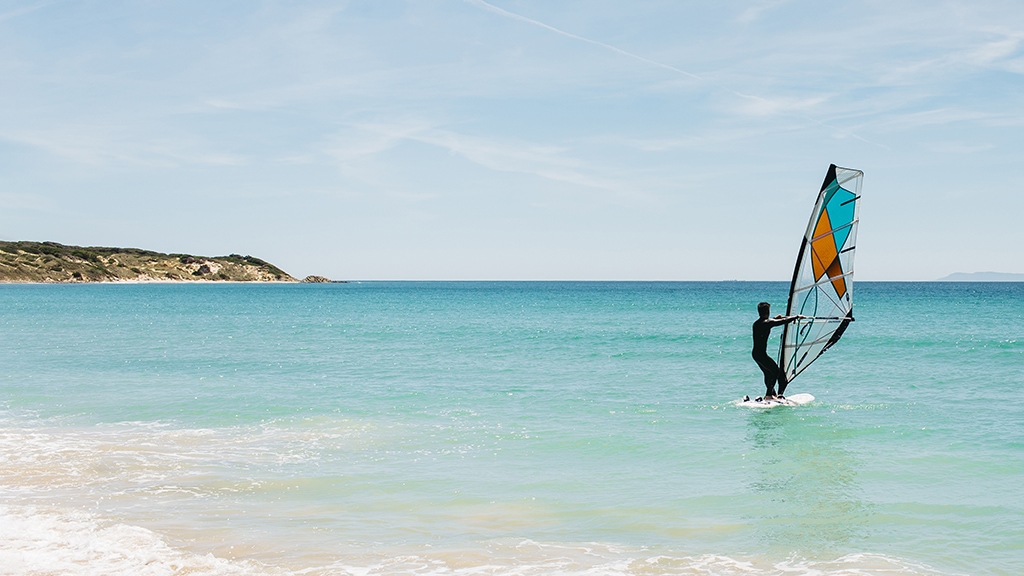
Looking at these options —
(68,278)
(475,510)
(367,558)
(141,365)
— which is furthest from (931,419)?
(68,278)

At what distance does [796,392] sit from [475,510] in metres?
A: 10.5

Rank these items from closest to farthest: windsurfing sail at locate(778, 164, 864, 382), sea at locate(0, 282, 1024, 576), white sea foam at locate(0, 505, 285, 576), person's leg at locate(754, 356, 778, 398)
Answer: white sea foam at locate(0, 505, 285, 576) < sea at locate(0, 282, 1024, 576) < windsurfing sail at locate(778, 164, 864, 382) < person's leg at locate(754, 356, 778, 398)

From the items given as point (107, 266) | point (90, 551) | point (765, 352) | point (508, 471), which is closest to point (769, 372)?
point (765, 352)

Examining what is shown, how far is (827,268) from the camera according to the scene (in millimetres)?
13641

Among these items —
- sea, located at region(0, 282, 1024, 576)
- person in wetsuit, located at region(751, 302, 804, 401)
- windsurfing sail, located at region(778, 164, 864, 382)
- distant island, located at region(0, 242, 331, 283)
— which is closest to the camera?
sea, located at region(0, 282, 1024, 576)

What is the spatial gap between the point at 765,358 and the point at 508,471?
6.91 meters

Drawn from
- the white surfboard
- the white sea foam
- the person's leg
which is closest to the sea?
the white sea foam

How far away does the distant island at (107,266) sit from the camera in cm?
13325

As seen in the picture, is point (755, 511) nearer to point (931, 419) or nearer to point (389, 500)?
point (389, 500)

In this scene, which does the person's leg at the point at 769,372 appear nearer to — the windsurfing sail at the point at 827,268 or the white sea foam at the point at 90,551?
the windsurfing sail at the point at 827,268

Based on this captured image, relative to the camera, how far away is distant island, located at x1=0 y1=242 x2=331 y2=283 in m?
133

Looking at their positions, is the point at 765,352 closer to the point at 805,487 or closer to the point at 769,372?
the point at 769,372

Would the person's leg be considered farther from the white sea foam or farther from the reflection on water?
the white sea foam

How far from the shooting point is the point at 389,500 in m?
7.96
